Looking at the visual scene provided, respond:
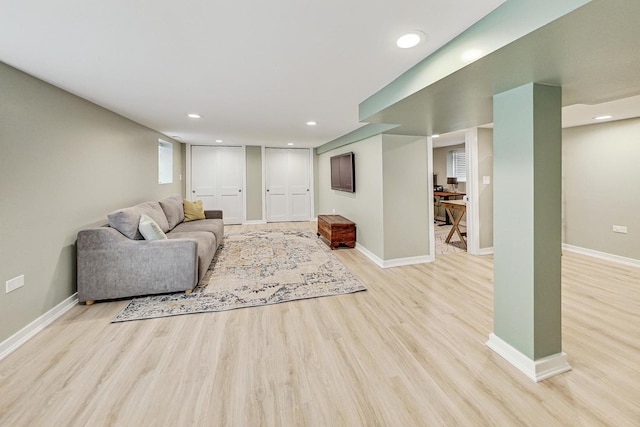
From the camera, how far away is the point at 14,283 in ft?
6.75

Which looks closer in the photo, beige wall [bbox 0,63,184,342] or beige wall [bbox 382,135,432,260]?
beige wall [bbox 0,63,184,342]

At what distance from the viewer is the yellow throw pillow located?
5.05 m

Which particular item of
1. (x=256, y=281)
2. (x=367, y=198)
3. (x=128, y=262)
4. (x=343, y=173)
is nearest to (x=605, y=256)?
(x=367, y=198)

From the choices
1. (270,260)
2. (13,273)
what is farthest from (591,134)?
(13,273)

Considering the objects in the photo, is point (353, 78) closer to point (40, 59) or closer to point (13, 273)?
point (40, 59)

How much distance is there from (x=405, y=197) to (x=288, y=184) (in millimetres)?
4356

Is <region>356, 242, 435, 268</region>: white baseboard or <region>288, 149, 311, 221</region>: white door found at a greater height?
<region>288, 149, 311, 221</region>: white door

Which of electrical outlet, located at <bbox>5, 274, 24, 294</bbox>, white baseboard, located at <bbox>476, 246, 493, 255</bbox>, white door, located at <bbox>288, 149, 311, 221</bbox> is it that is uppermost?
white door, located at <bbox>288, 149, 311, 221</bbox>

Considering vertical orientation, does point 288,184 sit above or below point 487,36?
below

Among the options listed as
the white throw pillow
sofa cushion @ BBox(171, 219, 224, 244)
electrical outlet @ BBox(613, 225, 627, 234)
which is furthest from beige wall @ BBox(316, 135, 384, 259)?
electrical outlet @ BBox(613, 225, 627, 234)

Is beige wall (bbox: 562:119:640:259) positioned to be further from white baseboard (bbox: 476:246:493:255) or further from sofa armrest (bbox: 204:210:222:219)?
sofa armrest (bbox: 204:210:222:219)

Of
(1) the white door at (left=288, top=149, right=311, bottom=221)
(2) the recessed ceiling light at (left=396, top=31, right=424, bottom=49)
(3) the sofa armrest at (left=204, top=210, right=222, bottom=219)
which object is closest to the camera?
(2) the recessed ceiling light at (left=396, top=31, right=424, bottom=49)

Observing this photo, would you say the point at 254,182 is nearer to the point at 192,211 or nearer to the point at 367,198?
the point at 192,211

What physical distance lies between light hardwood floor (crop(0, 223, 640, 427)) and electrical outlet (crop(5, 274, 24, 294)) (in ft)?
1.40
